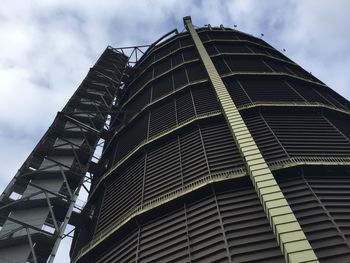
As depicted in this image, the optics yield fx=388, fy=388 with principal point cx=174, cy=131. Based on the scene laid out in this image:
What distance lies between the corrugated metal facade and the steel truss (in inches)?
38.4

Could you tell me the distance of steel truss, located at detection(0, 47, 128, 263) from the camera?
35.3ft

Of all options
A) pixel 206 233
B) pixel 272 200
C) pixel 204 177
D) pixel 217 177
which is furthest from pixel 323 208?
pixel 204 177

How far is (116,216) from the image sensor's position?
35.0 feet

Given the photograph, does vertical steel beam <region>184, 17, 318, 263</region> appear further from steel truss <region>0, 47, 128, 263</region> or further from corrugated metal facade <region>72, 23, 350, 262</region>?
steel truss <region>0, 47, 128, 263</region>

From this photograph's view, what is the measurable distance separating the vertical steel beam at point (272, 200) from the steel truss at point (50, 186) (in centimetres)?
573

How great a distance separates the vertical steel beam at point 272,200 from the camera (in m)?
6.24

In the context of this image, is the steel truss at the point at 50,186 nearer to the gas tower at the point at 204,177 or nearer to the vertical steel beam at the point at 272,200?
the gas tower at the point at 204,177

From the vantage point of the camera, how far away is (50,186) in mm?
13453

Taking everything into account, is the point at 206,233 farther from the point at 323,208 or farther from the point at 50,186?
the point at 50,186

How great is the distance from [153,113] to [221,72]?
327 cm

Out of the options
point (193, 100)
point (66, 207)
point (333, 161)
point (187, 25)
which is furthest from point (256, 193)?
point (187, 25)

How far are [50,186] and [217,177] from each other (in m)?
6.97

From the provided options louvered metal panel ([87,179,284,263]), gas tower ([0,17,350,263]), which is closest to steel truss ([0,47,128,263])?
gas tower ([0,17,350,263])

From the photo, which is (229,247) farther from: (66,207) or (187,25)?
(187,25)
